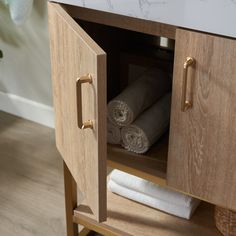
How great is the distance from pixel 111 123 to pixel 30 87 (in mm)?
850

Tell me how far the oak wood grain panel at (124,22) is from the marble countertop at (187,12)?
33 millimetres

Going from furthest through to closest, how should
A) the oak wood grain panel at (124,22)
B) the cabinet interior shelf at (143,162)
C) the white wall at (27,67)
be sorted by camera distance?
1. the white wall at (27,67)
2. the cabinet interior shelf at (143,162)
3. the oak wood grain panel at (124,22)

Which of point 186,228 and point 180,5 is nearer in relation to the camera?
point 180,5

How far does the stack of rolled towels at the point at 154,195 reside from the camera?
1229 millimetres

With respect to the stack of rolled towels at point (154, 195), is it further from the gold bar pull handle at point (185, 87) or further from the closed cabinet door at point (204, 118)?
the gold bar pull handle at point (185, 87)

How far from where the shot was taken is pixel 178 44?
898 millimetres

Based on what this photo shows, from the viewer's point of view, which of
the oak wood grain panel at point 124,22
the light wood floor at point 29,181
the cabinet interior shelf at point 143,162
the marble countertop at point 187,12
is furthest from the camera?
the light wood floor at point 29,181

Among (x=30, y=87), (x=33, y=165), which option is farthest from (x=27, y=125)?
(x=33, y=165)

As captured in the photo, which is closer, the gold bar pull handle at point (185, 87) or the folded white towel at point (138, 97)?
the gold bar pull handle at point (185, 87)

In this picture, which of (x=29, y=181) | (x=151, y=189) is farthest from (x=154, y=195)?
(x=29, y=181)

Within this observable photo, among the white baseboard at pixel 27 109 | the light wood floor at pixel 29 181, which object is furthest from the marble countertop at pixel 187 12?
the white baseboard at pixel 27 109

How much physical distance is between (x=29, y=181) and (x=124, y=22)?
86cm

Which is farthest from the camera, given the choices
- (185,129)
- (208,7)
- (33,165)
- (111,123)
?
(33,165)

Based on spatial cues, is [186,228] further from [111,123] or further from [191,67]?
[191,67]
